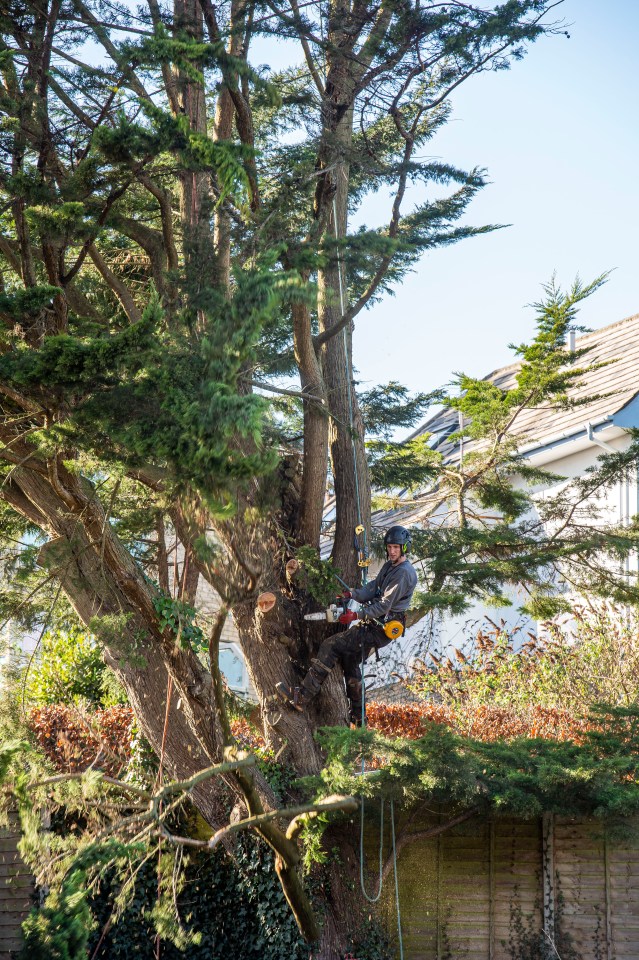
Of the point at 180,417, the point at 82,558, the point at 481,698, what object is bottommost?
the point at 481,698

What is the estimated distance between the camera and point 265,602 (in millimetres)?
9852

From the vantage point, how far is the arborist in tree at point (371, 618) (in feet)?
31.3

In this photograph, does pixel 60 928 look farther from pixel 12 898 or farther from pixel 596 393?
pixel 596 393

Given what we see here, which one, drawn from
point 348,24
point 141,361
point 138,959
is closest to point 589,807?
point 138,959

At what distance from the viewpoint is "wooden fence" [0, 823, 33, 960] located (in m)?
10.8

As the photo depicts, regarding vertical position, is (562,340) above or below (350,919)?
above

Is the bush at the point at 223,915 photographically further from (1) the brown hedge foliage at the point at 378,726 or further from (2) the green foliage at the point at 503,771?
(2) the green foliage at the point at 503,771

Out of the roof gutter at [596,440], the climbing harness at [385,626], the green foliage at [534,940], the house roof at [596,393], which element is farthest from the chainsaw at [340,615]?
the roof gutter at [596,440]

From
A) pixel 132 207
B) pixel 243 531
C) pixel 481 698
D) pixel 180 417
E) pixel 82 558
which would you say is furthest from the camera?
pixel 481 698

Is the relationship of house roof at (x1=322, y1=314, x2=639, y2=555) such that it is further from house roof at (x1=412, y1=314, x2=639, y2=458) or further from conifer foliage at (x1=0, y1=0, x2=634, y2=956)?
conifer foliage at (x1=0, y1=0, x2=634, y2=956)

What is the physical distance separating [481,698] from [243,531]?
17.9 feet

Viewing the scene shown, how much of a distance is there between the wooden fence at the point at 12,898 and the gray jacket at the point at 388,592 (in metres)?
4.72

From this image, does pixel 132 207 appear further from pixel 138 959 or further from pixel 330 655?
pixel 138 959

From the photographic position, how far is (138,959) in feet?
33.6
